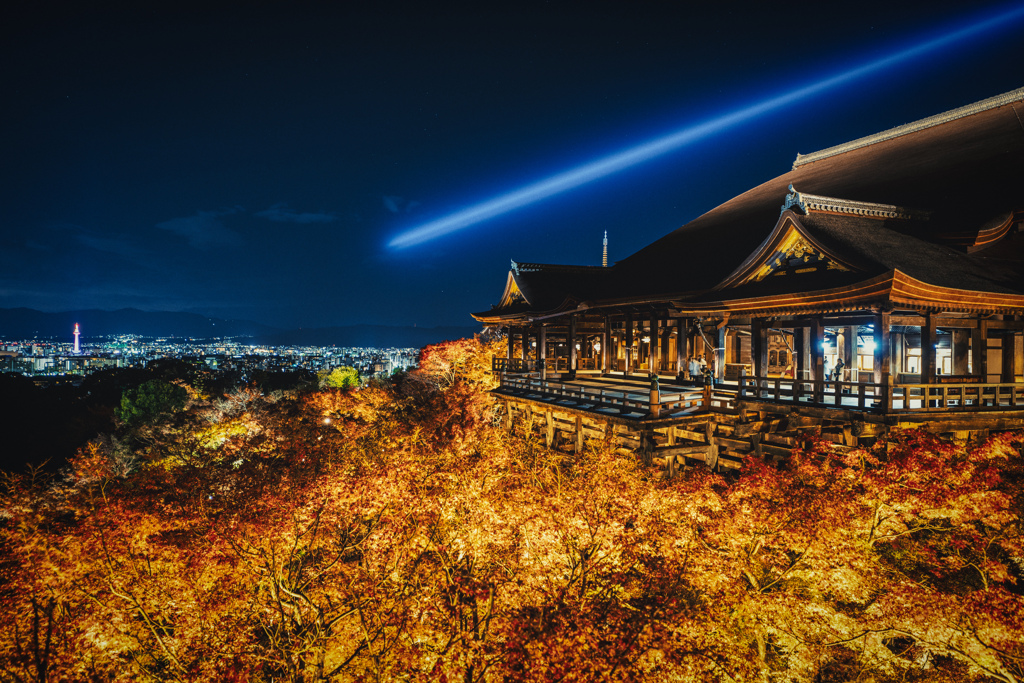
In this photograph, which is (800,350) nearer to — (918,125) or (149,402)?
(918,125)

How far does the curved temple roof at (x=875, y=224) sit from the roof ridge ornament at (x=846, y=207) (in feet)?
0.10

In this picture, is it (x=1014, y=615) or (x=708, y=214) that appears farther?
(x=708, y=214)

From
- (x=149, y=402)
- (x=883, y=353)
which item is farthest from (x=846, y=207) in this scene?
(x=149, y=402)

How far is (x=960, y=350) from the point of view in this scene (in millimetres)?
13688

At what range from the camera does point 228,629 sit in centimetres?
1080

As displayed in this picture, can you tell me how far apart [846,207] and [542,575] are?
12855 millimetres

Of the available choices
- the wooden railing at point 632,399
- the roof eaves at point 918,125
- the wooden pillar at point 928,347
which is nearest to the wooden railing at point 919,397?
the wooden pillar at point 928,347

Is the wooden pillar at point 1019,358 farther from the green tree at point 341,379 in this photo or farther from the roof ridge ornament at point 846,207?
the green tree at point 341,379

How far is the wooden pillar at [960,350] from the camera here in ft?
44.5

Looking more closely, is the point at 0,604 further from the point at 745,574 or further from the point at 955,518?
the point at 955,518

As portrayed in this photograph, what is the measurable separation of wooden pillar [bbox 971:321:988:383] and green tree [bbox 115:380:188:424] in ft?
150

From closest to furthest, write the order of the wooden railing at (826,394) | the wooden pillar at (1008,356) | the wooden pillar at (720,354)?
the wooden railing at (826,394) < the wooden pillar at (1008,356) < the wooden pillar at (720,354)

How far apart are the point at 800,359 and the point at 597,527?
34.1 ft

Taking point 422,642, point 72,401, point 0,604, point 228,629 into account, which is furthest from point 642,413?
point 72,401
